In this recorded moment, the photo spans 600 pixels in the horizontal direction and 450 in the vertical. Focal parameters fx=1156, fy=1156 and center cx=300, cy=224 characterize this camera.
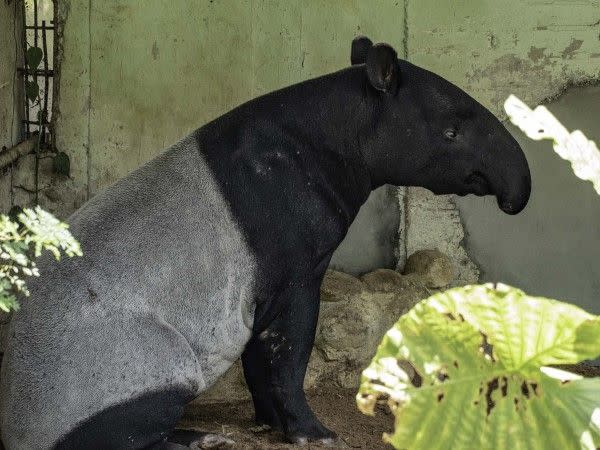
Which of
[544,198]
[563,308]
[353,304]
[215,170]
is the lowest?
[353,304]

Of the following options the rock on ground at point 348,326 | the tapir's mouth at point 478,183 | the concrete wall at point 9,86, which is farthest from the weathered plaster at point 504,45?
the concrete wall at point 9,86

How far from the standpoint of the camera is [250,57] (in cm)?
593

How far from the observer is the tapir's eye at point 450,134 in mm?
4598

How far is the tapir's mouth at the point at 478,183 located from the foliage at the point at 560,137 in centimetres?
198

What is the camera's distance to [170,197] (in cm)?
440

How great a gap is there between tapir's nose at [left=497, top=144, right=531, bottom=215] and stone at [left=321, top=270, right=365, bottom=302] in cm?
127

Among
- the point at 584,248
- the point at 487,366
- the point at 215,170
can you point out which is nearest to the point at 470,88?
the point at 584,248

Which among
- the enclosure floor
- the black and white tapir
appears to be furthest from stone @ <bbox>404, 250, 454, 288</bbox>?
the black and white tapir

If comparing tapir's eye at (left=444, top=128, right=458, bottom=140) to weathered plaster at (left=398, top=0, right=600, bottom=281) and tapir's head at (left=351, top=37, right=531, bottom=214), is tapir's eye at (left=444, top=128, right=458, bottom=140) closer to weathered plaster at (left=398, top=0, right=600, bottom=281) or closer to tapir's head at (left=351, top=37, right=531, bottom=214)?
tapir's head at (left=351, top=37, right=531, bottom=214)

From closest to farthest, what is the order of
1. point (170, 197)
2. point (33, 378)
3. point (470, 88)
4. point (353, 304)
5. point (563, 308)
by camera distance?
1. point (563, 308)
2. point (33, 378)
3. point (170, 197)
4. point (353, 304)
5. point (470, 88)

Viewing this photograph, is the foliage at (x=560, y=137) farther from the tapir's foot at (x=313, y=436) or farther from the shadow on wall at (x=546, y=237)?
the shadow on wall at (x=546, y=237)

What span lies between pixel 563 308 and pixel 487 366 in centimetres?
22

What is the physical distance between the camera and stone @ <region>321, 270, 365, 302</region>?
564 centimetres

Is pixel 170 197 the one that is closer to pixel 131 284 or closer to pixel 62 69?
pixel 131 284
